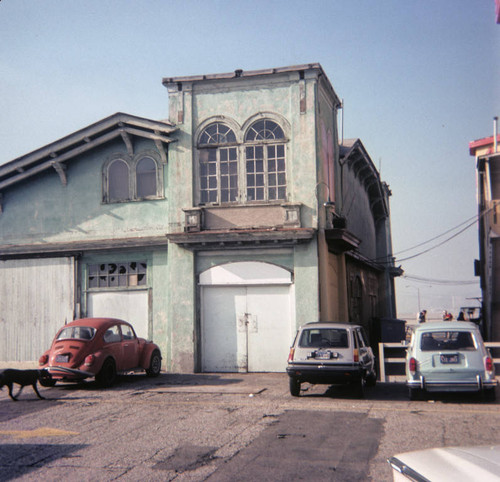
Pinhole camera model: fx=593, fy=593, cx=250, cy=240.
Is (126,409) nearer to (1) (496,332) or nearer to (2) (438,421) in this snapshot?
(2) (438,421)

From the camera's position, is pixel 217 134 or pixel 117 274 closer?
pixel 217 134

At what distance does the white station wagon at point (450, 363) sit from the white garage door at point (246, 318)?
18.3 feet

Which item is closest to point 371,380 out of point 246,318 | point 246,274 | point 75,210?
point 246,318

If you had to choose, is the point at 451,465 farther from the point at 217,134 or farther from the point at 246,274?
the point at 217,134

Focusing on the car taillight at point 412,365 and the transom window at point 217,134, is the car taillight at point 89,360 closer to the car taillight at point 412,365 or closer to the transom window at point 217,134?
the car taillight at point 412,365

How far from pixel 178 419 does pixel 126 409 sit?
1.62 meters

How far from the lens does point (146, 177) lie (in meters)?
19.6

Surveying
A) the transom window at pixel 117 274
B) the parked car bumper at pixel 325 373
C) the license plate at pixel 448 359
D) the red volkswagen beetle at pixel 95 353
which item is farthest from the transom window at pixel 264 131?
the license plate at pixel 448 359

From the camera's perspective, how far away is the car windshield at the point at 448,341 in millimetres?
12312

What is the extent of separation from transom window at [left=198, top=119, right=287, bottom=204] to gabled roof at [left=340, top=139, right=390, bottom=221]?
3.86 meters

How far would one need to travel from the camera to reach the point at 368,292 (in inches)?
1066

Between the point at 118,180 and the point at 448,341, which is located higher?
the point at 118,180

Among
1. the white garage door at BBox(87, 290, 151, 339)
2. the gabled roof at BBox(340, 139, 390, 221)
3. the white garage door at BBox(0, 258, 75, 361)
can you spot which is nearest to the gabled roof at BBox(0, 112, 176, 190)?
the white garage door at BBox(0, 258, 75, 361)

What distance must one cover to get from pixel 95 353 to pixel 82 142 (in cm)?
838
